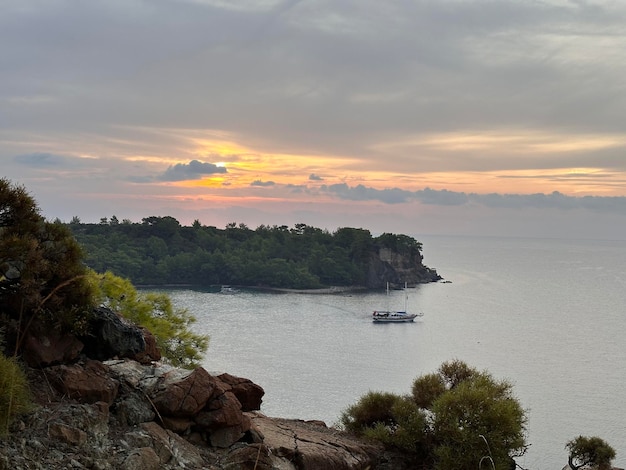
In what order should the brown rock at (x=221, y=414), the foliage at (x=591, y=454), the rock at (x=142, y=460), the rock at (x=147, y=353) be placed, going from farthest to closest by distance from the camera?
1. the foliage at (x=591, y=454)
2. the rock at (x=147, y=353)
3. the brown rock at (x=221, y=414)
4. the rock at (x=142, y=460)

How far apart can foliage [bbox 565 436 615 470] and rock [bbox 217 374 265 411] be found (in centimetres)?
2071

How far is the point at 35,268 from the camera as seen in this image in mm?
11320

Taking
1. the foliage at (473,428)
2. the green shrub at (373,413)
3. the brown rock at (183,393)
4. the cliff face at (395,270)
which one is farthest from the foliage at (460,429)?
→ the cliff face at (395,270)

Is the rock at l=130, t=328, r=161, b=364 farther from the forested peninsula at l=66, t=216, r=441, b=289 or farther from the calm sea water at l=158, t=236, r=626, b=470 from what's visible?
the forested peninsula at l=66, t=216, r=441, b=289

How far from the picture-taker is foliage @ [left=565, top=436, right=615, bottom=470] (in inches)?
1149

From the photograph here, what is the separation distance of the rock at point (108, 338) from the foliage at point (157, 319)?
47.9ft

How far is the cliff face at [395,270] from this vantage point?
155 metres

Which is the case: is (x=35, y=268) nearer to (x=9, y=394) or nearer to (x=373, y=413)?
(x=9, y=394)

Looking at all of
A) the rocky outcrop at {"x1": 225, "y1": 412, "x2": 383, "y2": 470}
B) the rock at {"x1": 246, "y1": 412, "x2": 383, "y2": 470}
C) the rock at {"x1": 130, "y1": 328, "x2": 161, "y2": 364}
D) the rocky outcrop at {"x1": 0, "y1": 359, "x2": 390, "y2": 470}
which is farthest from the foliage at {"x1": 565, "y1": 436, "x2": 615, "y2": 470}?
the rock at {"x1": 130, "y1": 328, "x2": 161, "y2": 364}

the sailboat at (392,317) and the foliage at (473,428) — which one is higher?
the foliage at (473,428)

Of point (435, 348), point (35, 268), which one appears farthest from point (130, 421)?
point (435, 348)

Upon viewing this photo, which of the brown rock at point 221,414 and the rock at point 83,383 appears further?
the brown rock at point 221,414

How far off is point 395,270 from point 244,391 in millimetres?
145216

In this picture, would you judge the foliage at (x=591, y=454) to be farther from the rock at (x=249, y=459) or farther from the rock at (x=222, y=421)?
the rock at (x=222, y=421)
